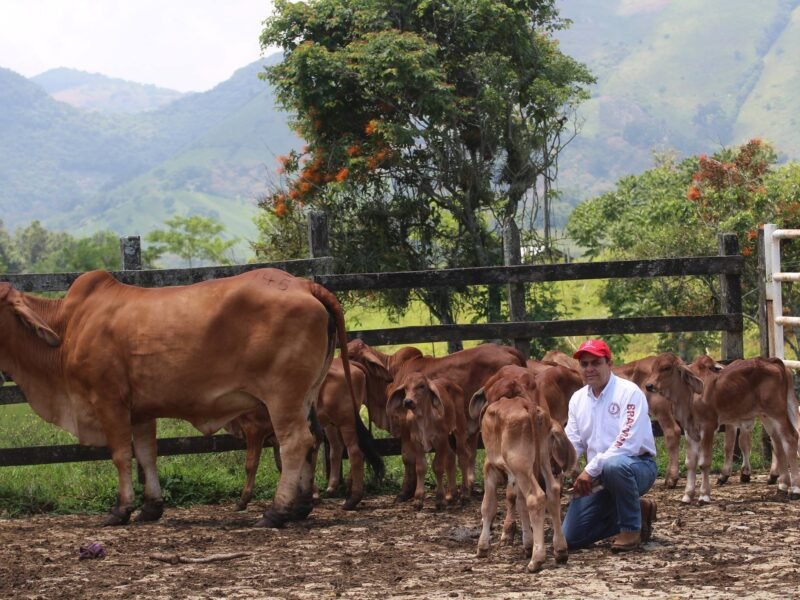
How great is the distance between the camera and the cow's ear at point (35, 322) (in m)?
10.0

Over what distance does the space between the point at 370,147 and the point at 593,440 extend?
14694 mm

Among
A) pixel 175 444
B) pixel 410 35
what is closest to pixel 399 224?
pixel 410 35

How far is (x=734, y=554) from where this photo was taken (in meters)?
7.95

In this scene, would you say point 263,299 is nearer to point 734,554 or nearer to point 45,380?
point 45,380

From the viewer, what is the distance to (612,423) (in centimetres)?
846

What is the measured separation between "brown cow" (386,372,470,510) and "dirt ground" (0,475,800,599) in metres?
0.25

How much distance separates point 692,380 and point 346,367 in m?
2.77

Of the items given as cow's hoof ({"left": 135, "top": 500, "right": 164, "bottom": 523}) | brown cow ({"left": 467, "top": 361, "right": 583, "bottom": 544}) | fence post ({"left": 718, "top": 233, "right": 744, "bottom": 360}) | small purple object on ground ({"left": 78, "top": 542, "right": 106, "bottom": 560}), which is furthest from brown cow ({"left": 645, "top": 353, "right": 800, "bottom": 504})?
small purple object on ground ({"left": 78, "top": 542, "right": 106, "bottom": 560})

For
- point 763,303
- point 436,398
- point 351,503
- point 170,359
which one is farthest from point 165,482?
point 763,303

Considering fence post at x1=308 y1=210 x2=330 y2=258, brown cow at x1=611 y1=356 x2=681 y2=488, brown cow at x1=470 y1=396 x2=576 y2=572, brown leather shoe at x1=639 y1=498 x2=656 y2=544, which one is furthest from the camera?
fence post at x1=308 y1=210 x2=330 y2=258

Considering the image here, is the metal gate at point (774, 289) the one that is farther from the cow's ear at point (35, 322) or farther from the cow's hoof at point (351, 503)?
the cow's ear at point (35, 322)

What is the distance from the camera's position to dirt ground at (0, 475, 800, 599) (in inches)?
285

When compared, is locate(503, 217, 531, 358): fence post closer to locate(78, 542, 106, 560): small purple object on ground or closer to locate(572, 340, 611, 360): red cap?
locate(572, 340, 611, 360): red cap

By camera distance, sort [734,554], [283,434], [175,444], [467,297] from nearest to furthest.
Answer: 1. [734,554]
2. [283,434]
3. [175,444]
4. [467,297]
